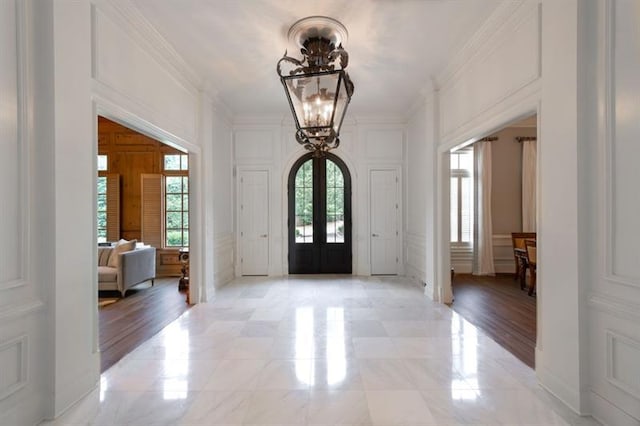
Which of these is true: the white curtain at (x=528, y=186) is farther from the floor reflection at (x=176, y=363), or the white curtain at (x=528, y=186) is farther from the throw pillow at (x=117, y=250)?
the throw pillow at (x=117, y=250)

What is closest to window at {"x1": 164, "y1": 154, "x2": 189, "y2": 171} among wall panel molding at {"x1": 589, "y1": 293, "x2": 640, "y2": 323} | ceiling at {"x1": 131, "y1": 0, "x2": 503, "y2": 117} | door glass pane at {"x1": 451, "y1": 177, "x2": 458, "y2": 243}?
ceiling at {"x1": 131, "y1": 0, "x2": 503, "y2": 117}

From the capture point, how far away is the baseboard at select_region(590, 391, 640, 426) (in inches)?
77.0

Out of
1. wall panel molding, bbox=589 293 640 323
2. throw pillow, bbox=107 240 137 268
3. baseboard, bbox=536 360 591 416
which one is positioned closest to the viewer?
wall panel molding, bbox=589 293 640 323

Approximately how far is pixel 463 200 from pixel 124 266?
289 inches

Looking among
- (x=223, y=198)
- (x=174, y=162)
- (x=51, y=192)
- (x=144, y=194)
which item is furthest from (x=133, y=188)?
(x=51, y=192)

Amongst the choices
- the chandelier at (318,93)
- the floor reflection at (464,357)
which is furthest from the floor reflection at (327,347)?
the chandelier at (318,93)

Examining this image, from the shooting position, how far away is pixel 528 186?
718 cm

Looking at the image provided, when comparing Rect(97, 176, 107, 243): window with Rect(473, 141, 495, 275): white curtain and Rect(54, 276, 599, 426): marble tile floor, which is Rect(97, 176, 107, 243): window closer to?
Rect(54, 276, 599, 426): marble tile floor

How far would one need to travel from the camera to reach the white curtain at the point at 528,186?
7.17 m

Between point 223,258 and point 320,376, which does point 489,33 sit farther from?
point 223,258

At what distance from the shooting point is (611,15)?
204 centimetres

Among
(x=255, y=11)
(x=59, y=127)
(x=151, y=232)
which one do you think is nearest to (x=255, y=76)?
(x=255, y=11)

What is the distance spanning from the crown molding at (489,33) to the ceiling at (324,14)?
0.07m

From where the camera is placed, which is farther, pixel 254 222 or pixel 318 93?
pixel 254 222
